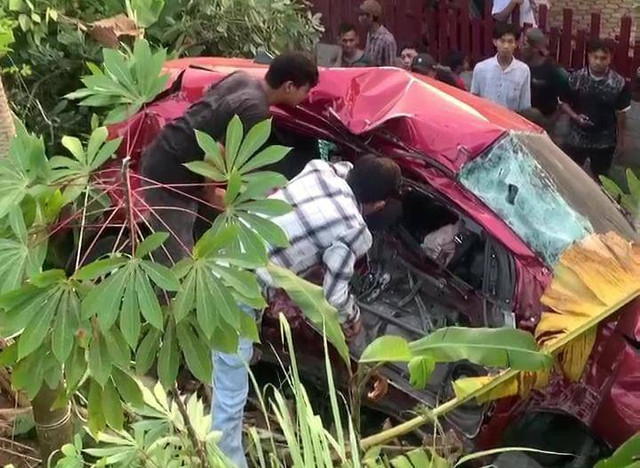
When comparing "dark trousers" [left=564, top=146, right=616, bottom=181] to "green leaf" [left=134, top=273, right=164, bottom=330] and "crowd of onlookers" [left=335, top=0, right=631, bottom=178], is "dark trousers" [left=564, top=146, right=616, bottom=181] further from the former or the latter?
"green leaf" [left=134, top=273, right=164, bottom=330]

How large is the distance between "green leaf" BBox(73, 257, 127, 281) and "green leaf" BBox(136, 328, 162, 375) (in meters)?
0.21

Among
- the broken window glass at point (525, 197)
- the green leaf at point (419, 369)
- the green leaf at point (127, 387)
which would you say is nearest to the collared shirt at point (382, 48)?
the broken window glass at point (525, 197)

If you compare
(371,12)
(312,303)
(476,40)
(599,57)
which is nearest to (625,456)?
(312,303)

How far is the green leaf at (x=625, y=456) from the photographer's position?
8.54 ft

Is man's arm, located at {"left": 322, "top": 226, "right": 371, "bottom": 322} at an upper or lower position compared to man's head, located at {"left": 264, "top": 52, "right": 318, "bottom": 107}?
lower

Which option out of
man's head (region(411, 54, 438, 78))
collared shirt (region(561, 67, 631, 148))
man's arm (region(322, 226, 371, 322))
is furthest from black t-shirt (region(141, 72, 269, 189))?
collared shirt (region(561, 67, 631, 148))

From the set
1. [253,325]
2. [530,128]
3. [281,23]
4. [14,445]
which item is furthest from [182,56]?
[253,325]

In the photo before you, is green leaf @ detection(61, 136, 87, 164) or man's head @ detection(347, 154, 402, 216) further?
man's head @ detection(347, 154, 402, 216)

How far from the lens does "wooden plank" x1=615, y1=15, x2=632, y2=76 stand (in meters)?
7.67

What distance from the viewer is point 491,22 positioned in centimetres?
884

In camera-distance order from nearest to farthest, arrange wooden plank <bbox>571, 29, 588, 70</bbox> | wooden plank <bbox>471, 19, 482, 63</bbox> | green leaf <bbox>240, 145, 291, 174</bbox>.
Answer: green leaf <bbox>240, 145, 291, 174</bbox> → wooden plank <bbox>571, 29, 588, 70</bbox> → wooden plank <bbox>471, 19, 482, 63</bbox>

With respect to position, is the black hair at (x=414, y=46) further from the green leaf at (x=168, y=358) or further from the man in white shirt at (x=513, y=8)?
the green leaf at (x=168, y=358)

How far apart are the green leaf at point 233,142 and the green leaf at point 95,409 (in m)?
0.69

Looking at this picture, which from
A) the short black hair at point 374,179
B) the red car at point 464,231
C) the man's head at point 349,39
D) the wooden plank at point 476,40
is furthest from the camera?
the wooden plank at point 476,40
